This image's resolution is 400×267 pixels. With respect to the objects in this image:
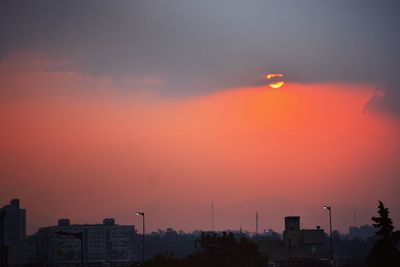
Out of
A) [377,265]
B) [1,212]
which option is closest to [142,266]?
[1,212]

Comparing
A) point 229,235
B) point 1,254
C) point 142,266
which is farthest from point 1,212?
point 229,235

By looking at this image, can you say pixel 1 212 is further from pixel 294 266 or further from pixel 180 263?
pixel 294 266

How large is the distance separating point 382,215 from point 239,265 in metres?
49.1

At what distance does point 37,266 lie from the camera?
477 feet

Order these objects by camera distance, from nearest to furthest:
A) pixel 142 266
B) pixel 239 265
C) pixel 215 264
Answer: pixel 142 266, pixel 215 264, pixel 239 265

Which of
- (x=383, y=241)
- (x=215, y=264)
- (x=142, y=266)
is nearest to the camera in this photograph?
(x=383, y=241)

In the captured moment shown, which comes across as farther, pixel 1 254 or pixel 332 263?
pixel 332 263

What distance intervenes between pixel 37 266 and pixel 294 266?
42.3 metres

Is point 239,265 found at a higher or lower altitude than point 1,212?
lower

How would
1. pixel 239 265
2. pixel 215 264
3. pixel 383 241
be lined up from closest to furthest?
1. pixel 383 241
2. pixel 215 264
3. pixel 239 265

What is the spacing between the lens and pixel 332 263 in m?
148

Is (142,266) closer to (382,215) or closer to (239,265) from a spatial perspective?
(239,265)

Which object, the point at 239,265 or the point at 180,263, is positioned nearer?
the point at 180,263

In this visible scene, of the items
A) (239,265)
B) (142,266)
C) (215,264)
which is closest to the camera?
(142,266)
